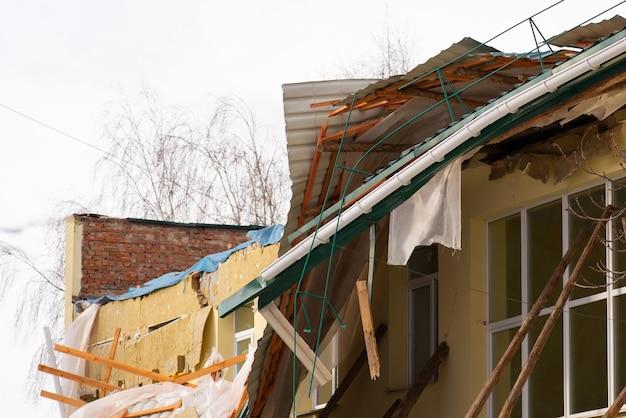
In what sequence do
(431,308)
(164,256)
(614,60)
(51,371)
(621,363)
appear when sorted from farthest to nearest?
(164,256) < (51,371) < (431,308) < (621,363) < (614,60)

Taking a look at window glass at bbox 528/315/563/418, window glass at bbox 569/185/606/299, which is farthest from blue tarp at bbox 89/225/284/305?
window glass at bbox 569/185/606/299

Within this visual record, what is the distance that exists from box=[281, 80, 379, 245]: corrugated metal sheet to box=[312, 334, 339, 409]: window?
175 centimetres

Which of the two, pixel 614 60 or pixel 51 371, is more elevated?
pixel 614 60

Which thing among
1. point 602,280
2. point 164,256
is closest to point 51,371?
point 164,256

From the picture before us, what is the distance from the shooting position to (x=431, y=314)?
15.6 metres

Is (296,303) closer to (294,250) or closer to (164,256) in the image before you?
(294,250)

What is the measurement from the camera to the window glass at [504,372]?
1399 centimetres

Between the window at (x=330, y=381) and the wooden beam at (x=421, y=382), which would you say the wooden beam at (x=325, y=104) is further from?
the wooden beam at (x=421, y=382)

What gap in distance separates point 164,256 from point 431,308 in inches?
460

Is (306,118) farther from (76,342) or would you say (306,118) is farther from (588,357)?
(76,342)

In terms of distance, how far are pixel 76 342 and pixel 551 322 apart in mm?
13598

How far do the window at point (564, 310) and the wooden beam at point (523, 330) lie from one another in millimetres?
274

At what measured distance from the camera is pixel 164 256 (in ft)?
87.4

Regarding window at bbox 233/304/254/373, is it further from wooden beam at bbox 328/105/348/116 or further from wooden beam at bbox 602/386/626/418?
wooden beam at bbox 602/386/626/418
